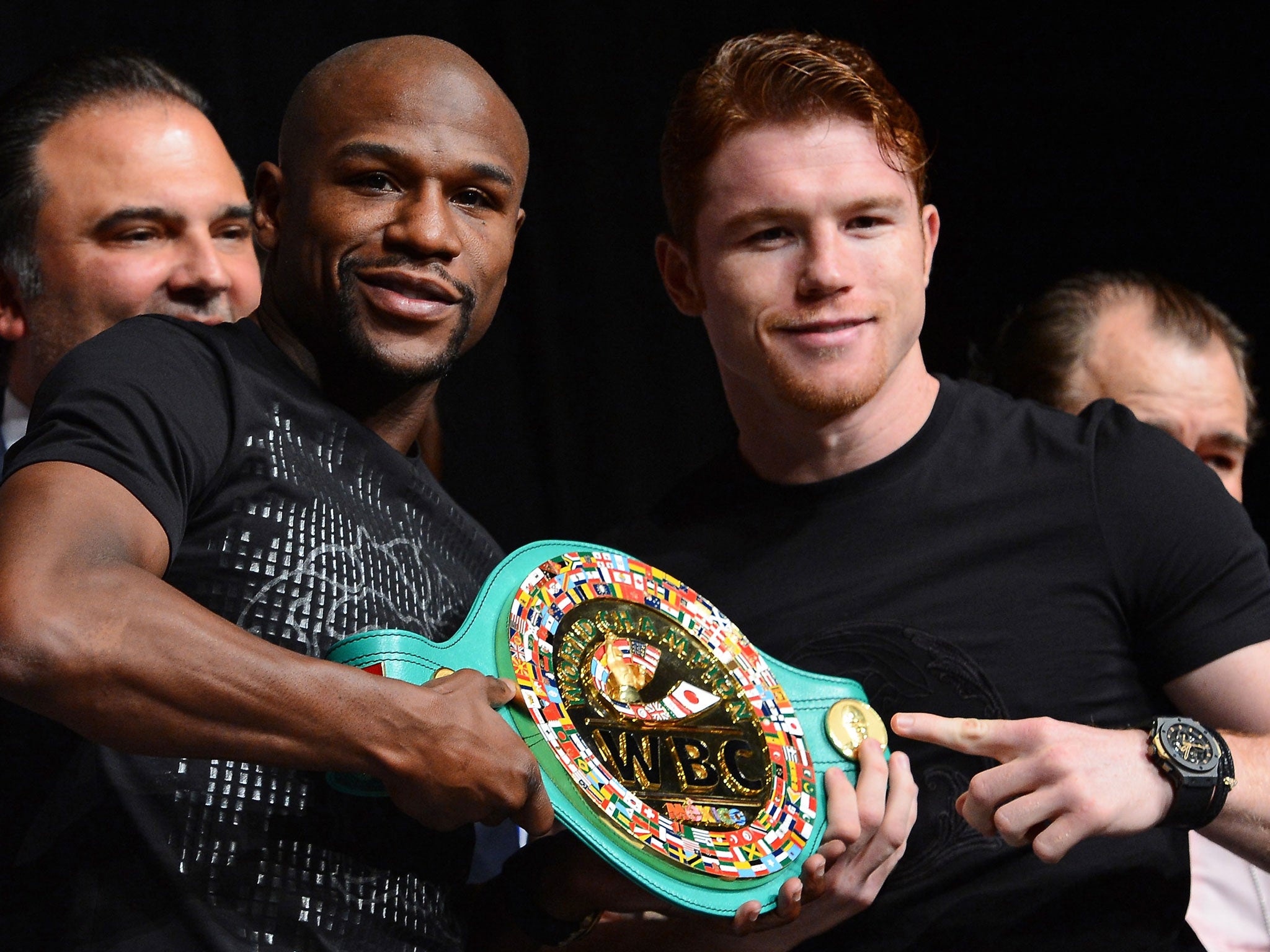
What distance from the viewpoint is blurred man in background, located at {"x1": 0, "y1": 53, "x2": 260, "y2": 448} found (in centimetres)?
192

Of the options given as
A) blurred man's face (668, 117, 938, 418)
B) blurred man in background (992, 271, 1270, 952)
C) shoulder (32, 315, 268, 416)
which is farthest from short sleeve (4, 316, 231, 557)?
blurred man in background (992, 271, 1270, 952)

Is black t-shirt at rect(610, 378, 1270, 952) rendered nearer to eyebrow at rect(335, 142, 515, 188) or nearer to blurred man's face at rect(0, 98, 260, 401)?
eyebrow at rect(335, 142, 515, 188)

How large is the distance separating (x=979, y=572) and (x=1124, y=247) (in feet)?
5.39

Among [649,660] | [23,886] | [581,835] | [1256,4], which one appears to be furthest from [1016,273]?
[23,886]

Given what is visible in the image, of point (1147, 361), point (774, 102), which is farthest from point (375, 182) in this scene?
point (1147, 361)

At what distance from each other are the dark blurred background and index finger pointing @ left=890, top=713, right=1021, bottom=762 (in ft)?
5.20

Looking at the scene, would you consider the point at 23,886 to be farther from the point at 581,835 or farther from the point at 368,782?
the point at 581,835

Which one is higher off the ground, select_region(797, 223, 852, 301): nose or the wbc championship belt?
select_region(797, 223, 852, 301): nose

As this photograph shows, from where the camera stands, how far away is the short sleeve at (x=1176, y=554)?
142 cm

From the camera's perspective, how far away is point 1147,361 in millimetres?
2176

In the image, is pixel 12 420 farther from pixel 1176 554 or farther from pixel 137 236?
pixel 1176 554

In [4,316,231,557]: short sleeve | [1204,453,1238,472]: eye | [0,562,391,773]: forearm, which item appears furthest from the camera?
[1204,453,1238,472]: eye

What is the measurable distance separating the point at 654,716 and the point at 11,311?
1.28 metres

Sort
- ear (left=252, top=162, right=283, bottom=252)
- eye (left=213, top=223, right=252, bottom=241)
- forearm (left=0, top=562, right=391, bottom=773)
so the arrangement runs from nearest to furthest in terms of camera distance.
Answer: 1. forearm (left=0, top=562, right=391, bottom=773)
2. ear (left=252, top=162, right=283, bottom=252)
3. eye (left=213, top=223, right=252, bottom=241)
